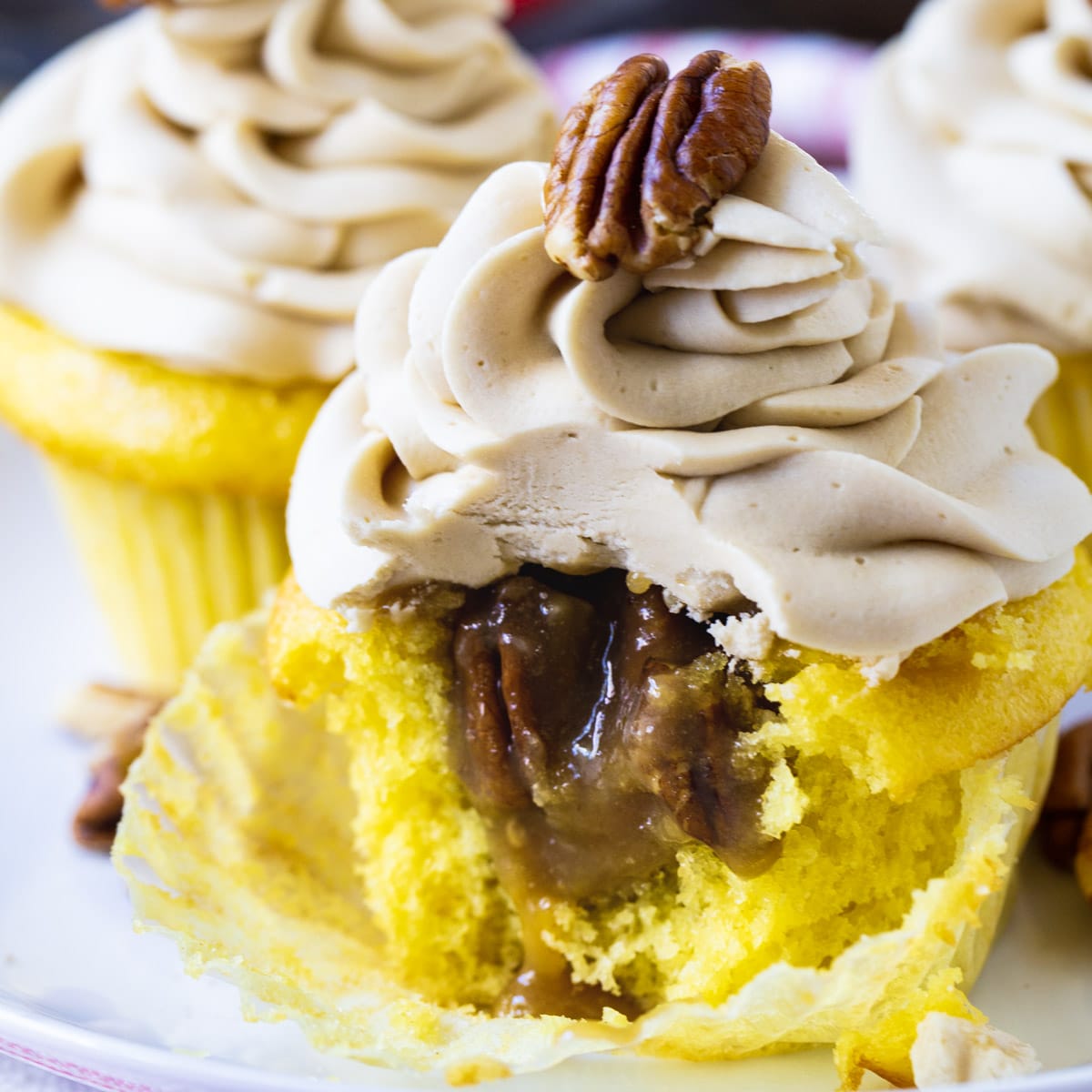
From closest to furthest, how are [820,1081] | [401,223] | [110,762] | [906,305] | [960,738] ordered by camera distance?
[960,738] → [820,1081] → [906,305] → [110,762] → [401,223]

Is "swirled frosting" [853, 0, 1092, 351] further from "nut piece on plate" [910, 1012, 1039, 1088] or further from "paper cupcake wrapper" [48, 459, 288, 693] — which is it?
"nut piece on plate" [910, 1012, 1039, 1088]

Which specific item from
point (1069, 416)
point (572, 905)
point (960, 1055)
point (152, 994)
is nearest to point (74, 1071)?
point (152, 994)

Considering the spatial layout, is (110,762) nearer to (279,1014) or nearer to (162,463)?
(162,463)

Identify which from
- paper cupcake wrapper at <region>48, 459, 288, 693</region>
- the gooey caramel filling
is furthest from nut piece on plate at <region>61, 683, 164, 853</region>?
the gooey caramel filling

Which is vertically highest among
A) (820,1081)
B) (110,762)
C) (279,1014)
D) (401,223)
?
(401,223)

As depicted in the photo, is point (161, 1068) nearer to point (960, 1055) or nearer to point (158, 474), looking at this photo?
point (960, 1055)

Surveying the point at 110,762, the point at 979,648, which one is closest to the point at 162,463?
the point at 110,762

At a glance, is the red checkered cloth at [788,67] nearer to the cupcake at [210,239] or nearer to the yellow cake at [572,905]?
the cupcake at [210,239]
